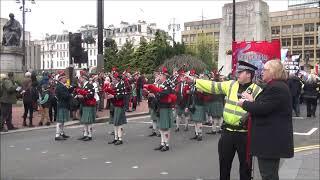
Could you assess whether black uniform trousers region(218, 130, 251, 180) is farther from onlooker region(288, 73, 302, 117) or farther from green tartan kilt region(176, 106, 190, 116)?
onlooker region(288, 73, 302, 117)

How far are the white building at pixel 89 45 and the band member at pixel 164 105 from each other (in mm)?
107715

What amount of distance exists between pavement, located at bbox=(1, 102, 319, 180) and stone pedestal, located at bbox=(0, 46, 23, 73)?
1262 cm

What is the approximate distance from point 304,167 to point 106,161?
13.2 feet

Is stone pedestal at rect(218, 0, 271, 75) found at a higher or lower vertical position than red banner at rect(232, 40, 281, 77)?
higher

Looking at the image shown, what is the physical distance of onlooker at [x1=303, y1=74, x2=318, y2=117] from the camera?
61.4 ft

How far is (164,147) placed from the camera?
1144 cm

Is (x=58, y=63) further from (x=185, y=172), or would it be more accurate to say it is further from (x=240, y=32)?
(x=185, y=172)

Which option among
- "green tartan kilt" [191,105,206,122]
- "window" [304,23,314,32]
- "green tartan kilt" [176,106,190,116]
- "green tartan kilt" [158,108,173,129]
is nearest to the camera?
"green tartan kilt" [158,108,173,129]

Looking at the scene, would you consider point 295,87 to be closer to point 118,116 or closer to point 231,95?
point 118,116

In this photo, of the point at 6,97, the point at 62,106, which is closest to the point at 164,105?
the point at 62,106

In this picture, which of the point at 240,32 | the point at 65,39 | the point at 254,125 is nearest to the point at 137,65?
the point at 240,32

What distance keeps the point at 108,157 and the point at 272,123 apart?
5.93m

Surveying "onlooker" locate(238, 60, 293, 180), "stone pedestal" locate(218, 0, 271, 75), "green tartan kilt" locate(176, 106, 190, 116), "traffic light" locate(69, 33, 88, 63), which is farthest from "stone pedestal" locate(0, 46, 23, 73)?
"onlooker" locate(238, 60, 293, 180)

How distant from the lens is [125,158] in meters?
10.4
